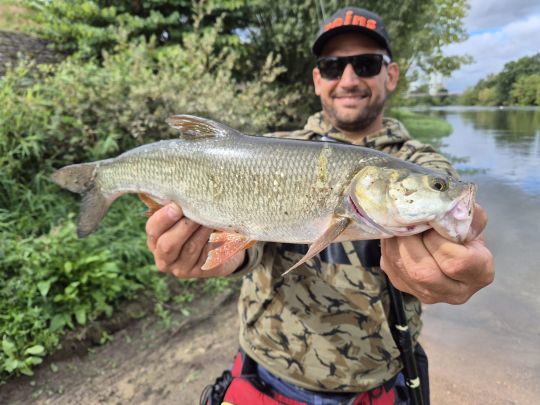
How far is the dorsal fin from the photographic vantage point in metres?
1.86

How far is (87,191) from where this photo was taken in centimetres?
221

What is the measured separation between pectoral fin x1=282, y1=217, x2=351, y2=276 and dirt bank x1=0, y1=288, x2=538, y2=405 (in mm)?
2616

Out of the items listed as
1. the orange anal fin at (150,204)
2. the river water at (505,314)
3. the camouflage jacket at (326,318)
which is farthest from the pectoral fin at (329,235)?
the river water at (505,314)

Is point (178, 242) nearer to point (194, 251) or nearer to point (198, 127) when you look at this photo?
point (194, 251)

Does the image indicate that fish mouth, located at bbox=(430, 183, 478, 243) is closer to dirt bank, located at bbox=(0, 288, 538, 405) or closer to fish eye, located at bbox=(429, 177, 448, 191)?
fish eye, located at bbox=(429, 177, 448, 191)

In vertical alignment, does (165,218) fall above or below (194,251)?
above

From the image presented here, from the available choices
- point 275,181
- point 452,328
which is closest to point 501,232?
point 452,328

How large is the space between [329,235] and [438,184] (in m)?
0.46

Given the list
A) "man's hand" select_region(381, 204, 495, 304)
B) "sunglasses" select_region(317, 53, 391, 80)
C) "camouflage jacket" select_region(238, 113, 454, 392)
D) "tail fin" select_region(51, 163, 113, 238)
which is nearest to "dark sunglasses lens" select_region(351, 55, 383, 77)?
"sunglasses" select_region(317, 53, 391, 80)

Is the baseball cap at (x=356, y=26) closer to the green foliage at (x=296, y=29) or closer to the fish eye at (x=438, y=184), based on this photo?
the fish eye at (x=438, y=184)

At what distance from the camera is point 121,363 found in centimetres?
359

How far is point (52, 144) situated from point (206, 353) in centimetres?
372

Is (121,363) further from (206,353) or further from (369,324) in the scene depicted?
(369,324)

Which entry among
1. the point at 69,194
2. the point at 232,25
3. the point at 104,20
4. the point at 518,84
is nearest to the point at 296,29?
the point at 232,25
